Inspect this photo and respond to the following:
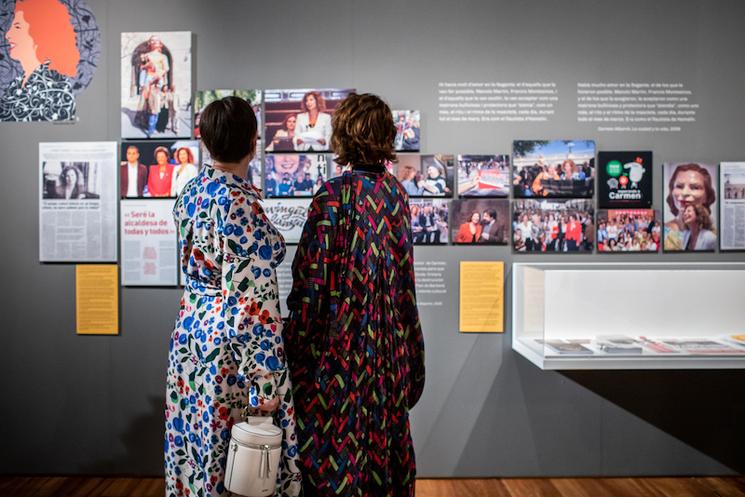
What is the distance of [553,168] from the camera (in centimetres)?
285

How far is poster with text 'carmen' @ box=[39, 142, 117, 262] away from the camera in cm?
289

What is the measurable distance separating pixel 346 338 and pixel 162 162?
1777 mm

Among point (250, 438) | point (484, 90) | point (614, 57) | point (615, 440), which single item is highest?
point (614, 57)

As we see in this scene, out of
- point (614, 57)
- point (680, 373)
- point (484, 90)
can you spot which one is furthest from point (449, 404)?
point (614, 57)

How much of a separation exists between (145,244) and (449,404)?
1861 mm

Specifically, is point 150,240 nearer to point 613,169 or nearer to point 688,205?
point 613,169

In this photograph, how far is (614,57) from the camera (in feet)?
9.42

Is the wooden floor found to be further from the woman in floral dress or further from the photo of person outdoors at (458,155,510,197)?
the photo of person outdoors at (458,155,510,197)

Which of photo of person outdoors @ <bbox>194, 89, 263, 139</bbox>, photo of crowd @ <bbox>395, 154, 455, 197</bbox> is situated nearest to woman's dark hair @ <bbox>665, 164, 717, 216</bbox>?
photo of crowd @ <bbox>395, 154, 455, 197</bbox>

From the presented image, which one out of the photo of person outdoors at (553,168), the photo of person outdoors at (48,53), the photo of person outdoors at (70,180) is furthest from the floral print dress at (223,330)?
the photo of person outdoors at (48,53)

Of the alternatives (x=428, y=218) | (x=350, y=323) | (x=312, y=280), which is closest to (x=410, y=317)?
(x=350, y=323)

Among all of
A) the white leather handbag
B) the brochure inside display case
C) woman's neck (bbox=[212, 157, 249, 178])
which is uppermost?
woman's neck (bbox=[212, 157, 249, 178])

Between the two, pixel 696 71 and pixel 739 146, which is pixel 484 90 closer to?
pixel 696 71

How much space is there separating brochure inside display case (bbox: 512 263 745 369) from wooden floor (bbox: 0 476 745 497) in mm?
725
